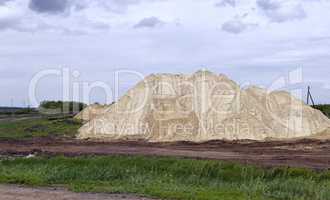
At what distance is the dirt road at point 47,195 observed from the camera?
1487 centimetres

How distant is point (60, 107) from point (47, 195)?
243 feet

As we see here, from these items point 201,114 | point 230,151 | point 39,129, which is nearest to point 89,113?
point 39,129

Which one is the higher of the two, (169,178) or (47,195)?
(47,195)

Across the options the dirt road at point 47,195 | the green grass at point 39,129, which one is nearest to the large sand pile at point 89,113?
the green grass at point 39,129

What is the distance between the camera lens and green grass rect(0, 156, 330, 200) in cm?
1576

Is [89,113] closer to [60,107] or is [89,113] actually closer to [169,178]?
[60,107]

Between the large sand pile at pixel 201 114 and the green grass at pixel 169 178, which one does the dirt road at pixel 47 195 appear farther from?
the large sand pile at pixel 201 114

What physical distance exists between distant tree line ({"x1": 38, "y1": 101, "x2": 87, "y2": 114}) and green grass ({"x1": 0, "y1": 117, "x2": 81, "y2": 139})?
3180 centimetres

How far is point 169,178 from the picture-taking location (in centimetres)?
1989

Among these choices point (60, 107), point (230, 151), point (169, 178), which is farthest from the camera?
point (60, 107)

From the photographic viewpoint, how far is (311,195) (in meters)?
15.8

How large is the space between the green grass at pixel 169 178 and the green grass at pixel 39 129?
1958cm

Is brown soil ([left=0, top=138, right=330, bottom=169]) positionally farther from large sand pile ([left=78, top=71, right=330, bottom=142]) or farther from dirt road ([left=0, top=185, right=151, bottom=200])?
dirt road ([left=0, top=185, right=151, bottom=200])

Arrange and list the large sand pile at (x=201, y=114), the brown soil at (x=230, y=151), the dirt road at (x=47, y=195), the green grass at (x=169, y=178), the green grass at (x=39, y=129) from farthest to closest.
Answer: the green grass at (x=39, y=129)
the large sand pile at (x=201, y=114)
the brown soil at (x=230, y=151)
the green grass at (x=169, y=178)
the dirt road at (x=47, y=195)
